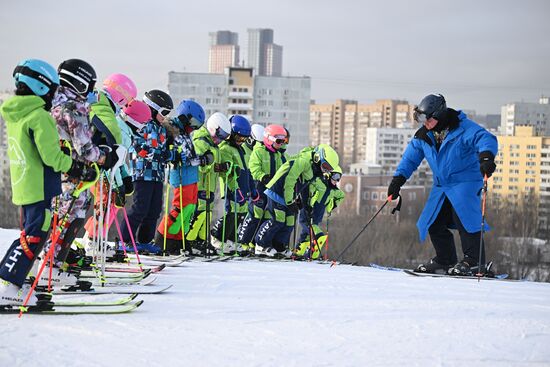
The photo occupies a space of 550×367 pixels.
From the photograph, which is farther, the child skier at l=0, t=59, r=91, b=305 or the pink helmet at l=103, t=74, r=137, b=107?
the pink helmet at l=103, t=74, r=137, b=107

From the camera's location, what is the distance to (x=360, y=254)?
55.3 metres

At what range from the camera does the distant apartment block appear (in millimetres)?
84250

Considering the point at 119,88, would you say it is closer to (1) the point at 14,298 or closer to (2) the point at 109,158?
(2) the point at 109,158

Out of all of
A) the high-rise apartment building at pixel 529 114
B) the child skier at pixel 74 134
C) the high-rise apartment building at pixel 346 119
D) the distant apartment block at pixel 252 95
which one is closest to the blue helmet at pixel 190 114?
the child skier at pixel 74 134

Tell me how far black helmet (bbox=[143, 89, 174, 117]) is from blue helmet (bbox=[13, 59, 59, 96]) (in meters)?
3.79

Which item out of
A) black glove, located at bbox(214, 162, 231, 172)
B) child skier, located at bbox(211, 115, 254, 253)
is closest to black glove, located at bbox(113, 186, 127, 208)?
black glove, located at bbox(214, 162, 231, 172)

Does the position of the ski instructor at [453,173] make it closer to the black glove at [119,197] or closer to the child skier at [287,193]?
the child skier at [287,193]

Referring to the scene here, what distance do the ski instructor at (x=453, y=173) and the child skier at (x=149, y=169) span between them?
2.81m

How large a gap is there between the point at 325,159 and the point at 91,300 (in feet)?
20.5

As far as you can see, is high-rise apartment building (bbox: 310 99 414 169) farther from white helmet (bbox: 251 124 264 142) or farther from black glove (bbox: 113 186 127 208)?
black glove (bbox: 113 186 127 208)

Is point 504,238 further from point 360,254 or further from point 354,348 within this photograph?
point 354,348

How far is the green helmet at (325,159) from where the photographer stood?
11156mm

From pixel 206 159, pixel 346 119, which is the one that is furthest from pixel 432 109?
pixel 346 119

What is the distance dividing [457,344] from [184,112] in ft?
18.8
